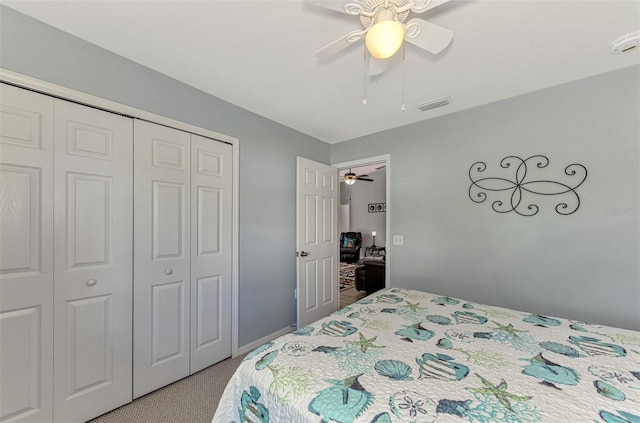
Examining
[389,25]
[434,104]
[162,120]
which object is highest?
[434,104]

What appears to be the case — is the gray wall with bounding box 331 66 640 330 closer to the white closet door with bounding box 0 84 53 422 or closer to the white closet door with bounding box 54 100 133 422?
the white closet door with bounding box 54 100 133 422

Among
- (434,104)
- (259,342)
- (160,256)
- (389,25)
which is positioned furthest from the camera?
(259,342)

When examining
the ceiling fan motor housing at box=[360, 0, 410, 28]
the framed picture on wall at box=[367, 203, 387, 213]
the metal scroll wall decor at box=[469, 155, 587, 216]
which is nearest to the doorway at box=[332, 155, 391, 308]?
the framed picture on wall at box=[367, 203, 387, 213]

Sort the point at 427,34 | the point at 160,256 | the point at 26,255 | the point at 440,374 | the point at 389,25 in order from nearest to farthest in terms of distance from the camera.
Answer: the point at 440,374 < the point at 389,25 < the point at 427,34 < the point at 26,255 < the point at 160,256

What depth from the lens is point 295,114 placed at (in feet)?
8.74

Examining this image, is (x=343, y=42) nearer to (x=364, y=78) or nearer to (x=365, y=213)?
(x=364, y=78)

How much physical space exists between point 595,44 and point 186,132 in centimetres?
291

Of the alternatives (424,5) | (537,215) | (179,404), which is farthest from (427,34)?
(179,404)

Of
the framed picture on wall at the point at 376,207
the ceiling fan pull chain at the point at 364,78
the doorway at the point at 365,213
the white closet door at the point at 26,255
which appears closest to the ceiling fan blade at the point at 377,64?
the ceiling fan pull chain at the point at 364,78

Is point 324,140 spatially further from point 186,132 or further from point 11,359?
point 11,359

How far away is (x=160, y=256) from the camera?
1932 mm

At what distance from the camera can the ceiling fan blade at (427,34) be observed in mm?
1209

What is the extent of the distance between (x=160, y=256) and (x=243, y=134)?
1327 mm

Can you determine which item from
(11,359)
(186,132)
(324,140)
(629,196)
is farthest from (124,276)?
(629,196)
